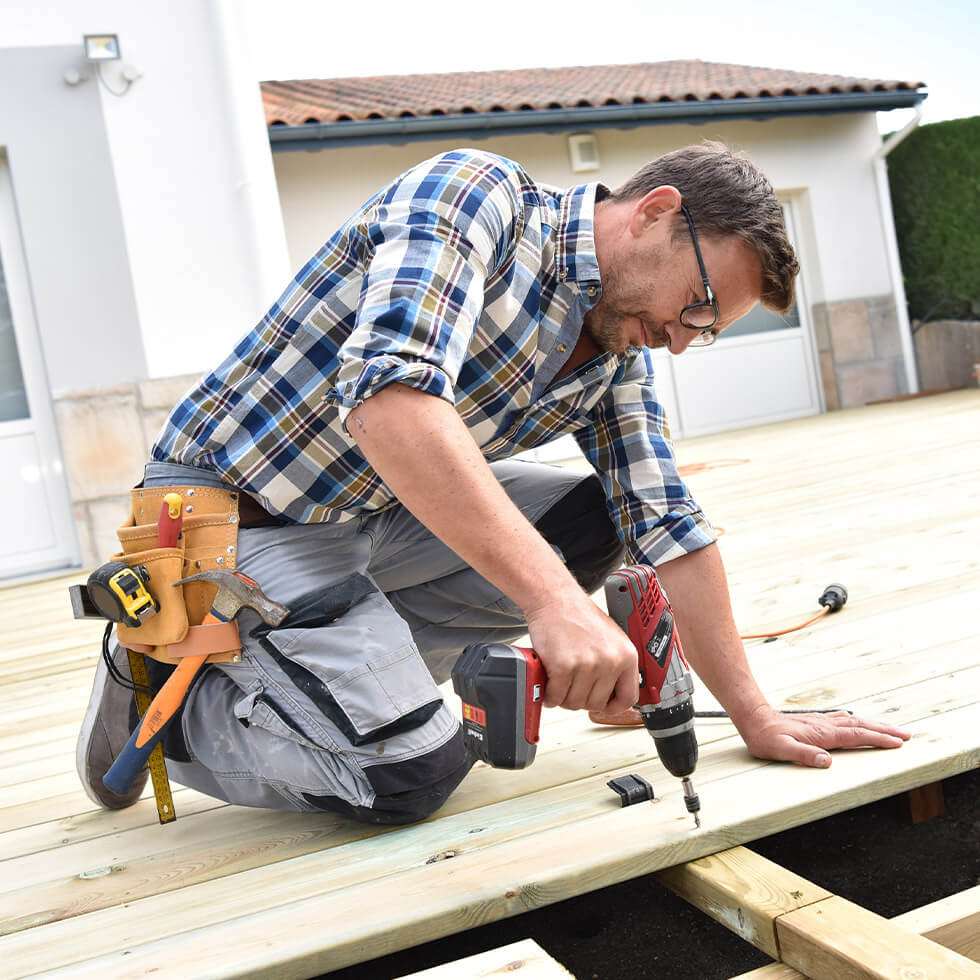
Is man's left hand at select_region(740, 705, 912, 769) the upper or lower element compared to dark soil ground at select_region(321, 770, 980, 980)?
upper

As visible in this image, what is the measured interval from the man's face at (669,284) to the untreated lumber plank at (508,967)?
84 cm

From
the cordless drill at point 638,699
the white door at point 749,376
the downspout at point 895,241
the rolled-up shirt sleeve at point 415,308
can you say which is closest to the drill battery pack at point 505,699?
the cordless drill at point 638,699

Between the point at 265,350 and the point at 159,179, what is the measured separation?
4.50 metres

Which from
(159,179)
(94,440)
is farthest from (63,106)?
(94,440)

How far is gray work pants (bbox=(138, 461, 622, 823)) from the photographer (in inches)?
60.2

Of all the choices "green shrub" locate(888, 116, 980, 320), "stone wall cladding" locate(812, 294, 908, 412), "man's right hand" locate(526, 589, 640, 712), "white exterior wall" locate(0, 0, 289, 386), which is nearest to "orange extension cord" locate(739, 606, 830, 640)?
"man's right hand" locate(526, 589, 640, 712)

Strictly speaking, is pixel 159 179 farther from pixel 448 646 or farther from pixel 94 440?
pixel 448 646

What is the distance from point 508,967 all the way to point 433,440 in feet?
1.90

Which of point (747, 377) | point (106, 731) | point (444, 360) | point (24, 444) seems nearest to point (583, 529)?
point (444, 360)

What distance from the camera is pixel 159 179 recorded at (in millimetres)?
5539

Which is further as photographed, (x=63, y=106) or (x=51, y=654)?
(x=63, y=106)

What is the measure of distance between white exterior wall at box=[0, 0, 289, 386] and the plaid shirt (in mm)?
4168

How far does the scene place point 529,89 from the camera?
8867 millimetres

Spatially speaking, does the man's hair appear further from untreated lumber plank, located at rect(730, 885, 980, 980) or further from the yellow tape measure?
the yellow tape measure
